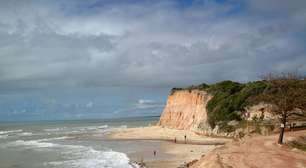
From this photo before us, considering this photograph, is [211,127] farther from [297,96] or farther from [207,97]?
[297,96]

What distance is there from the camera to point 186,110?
241 feet

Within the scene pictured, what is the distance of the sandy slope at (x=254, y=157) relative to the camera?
24219mm

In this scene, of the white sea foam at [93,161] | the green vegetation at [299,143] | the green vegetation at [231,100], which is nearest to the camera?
the green vegetation at [299,143]

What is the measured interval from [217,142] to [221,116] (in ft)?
31.0

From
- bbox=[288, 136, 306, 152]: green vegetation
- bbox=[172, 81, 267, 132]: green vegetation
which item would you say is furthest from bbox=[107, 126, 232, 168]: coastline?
bbox=[288, 136, 306, 152]: green vegetation

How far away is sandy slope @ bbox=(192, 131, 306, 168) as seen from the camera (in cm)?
2422

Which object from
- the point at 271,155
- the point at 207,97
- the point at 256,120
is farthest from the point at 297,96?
the point at 207,97

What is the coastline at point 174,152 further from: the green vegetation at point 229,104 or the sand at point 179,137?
the green vegetation at point 229,104

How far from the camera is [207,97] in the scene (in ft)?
222

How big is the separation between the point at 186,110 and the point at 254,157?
154ft

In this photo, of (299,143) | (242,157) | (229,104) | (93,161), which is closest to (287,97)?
(299,143)

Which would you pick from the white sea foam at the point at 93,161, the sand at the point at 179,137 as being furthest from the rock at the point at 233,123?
the white sea foam at the point at 93,161

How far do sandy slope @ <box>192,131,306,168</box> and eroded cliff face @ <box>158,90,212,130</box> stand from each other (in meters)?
32.2

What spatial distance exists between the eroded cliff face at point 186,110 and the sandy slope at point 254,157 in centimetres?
3225
